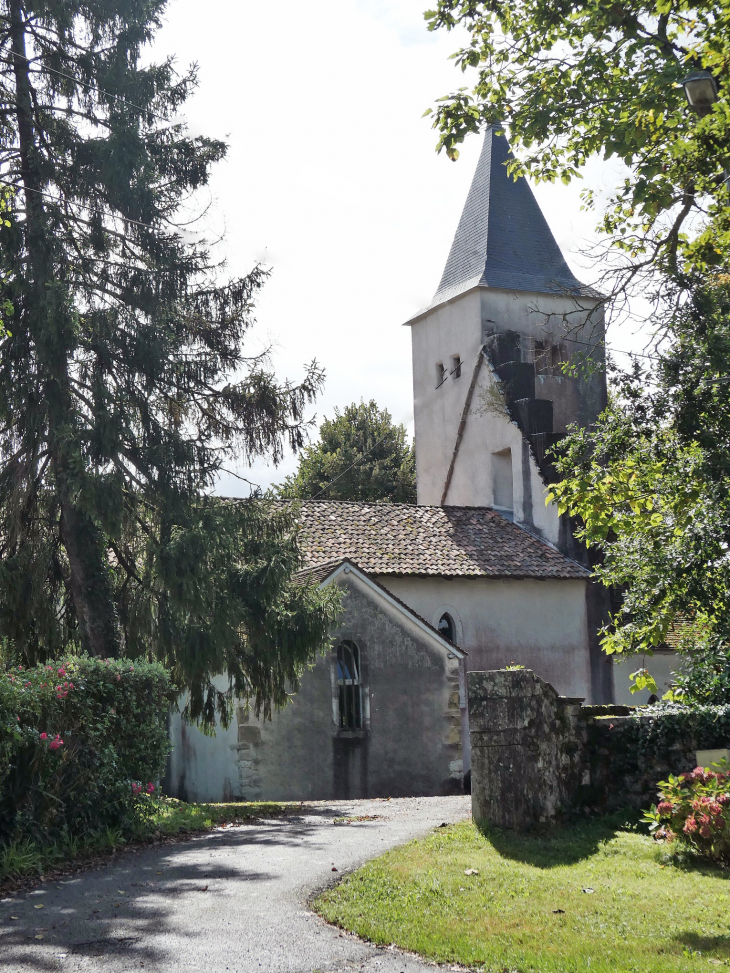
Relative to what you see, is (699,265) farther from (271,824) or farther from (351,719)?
(351,719)

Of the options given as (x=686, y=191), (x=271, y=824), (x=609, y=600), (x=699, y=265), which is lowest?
(x=271, y=824)

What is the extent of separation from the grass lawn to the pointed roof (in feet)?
81.2

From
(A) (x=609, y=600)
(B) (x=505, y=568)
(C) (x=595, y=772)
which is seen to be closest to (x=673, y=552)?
(C) (x=595, y=772)

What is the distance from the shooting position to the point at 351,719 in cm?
2069

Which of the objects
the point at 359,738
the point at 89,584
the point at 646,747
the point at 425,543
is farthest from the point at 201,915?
the point at 425,543

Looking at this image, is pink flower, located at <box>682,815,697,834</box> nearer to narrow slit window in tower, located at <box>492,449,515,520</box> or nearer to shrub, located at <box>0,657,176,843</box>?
shrub, located at <box>0,657,176,843</box>

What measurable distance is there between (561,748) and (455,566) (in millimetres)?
13113

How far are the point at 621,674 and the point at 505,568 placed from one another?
14.6 feet

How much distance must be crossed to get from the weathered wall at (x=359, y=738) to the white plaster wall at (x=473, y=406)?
304 inches

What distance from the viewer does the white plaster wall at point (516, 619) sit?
2395 cm

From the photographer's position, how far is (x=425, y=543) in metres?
25.1

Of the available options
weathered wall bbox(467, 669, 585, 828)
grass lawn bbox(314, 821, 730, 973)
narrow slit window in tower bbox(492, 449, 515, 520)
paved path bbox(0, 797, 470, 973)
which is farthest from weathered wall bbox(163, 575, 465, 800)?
grass lawn bbox(314, 821, 730, 973)

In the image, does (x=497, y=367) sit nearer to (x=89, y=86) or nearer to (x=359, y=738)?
(x=359, y=738)

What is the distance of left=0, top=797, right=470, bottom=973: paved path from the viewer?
627cm
